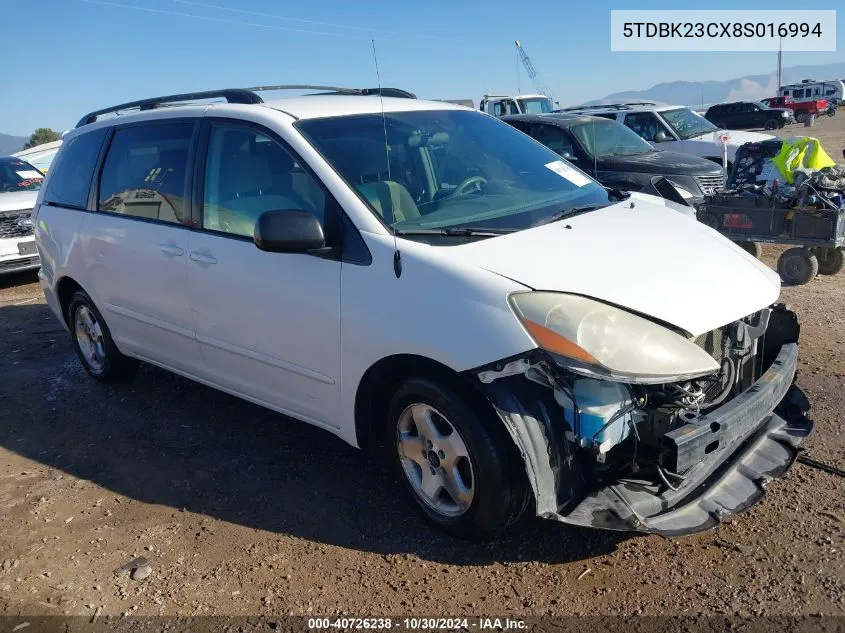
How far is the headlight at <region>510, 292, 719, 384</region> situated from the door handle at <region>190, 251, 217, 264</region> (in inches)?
71.8

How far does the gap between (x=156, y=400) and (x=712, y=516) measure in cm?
376

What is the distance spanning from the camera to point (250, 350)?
3818mm

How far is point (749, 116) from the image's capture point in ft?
109

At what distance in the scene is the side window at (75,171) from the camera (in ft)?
16.8

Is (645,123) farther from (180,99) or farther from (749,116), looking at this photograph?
(749,116)

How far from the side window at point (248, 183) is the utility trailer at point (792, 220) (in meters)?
5.65

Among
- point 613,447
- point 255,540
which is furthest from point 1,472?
point 613,447

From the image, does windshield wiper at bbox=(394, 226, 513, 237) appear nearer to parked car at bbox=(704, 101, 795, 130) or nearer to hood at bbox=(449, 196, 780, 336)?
hood at bbox=(449, 196, 780, 336)

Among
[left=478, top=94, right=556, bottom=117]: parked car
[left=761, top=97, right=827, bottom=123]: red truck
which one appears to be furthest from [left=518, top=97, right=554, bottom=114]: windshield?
[left=761, top=97, right=827, bottom=123]: red truck

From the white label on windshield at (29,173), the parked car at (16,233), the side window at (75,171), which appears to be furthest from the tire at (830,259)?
the white label on windshield at (29,173)

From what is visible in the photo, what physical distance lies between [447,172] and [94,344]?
3.16 meters

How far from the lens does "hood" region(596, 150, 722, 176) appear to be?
10.6m

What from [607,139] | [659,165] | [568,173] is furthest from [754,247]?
[568,173]

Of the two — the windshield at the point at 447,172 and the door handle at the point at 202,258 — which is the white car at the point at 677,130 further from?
the door handle at the point at 202,258
